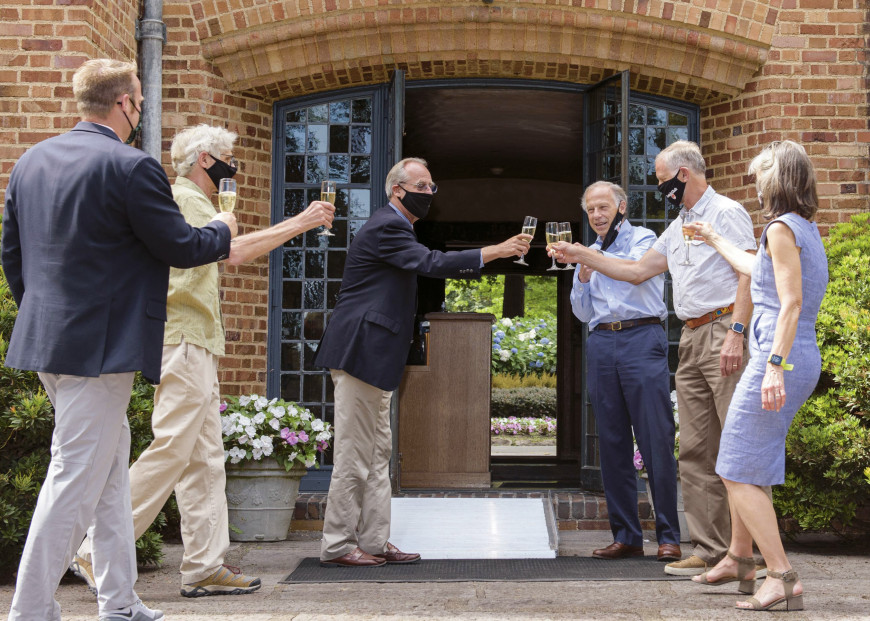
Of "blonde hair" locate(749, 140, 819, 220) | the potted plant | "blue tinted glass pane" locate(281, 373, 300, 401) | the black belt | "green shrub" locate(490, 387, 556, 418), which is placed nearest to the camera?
"blonde hair" locate(749, 140, 819, 220)

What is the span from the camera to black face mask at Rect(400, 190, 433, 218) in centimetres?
530

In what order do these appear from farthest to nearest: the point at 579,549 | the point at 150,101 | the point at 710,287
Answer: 1. the point at 150,101
2. the point at 579,549
3. the point at 710,287

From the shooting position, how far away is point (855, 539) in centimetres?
579

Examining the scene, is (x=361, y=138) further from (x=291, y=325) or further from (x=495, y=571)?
(x=495, y=571)

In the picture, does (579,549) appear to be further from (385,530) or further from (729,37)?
(729,37)

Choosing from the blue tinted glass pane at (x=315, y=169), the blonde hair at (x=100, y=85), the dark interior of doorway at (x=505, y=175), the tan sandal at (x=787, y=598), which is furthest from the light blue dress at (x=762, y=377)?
the blue tinted glass pane at (x=315, y=169)

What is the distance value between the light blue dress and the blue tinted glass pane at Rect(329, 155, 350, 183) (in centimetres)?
375

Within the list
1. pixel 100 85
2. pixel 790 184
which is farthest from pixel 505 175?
pixel 100 85

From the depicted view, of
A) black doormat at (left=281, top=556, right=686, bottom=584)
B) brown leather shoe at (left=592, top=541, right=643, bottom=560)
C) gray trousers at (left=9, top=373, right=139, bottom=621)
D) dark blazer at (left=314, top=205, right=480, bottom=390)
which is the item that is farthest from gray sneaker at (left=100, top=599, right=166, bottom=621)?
brown leather shoe at (left=592, top=541, right=643, bottom=560)

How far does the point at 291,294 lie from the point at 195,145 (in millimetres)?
2651

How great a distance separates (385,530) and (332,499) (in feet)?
1.16

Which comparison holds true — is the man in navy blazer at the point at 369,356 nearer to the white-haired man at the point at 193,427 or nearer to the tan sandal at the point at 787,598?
the white-haired man at the point at 193,427

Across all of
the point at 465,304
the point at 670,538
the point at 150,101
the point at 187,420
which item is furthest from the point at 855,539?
the point at 465,304

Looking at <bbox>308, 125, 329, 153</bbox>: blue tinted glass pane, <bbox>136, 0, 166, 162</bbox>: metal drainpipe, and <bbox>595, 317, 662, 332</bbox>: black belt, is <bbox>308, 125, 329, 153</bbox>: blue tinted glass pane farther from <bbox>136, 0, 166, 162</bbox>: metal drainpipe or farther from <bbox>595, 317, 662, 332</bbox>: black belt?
<bbox>595, 317, 662, 332</bbox>: black belt
